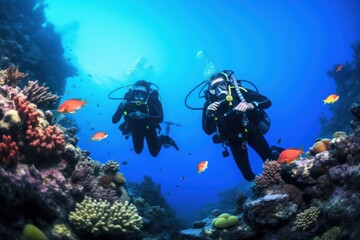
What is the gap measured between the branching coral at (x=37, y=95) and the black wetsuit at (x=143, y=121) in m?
4.31

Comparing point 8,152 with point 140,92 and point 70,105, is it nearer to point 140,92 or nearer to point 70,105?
point 70,105

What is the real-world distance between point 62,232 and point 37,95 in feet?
10.6

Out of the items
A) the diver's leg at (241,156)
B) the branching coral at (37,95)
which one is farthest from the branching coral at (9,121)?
the diver's leg at (241,156)

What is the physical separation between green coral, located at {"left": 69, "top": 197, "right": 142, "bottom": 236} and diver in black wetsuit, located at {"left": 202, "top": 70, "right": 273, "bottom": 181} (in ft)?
13.8

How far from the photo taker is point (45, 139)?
4.74 metres

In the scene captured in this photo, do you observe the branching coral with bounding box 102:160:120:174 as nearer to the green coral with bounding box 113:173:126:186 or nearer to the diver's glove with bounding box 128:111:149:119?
the green coral with bounding box 113:173:126:186

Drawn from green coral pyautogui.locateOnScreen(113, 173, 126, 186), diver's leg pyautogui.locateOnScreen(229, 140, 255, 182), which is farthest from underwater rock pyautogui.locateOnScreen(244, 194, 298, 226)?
diver's leg pyautogui.locateOnScreen(229, 140, 255, 182)

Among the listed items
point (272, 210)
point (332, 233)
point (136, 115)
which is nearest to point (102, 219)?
point (272, 210)

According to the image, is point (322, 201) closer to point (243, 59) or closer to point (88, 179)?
point (88, 179)

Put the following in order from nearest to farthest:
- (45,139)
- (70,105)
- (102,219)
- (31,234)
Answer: (31,234) → (102,219) → (45,139) → (70,105)

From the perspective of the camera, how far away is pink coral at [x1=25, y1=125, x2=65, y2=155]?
4520 millimetres

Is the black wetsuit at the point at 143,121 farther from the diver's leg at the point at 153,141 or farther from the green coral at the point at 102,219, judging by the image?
the green coral at the point at 102,219

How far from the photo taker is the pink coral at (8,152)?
3.70 metres

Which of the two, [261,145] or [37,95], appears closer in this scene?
[37,95]
